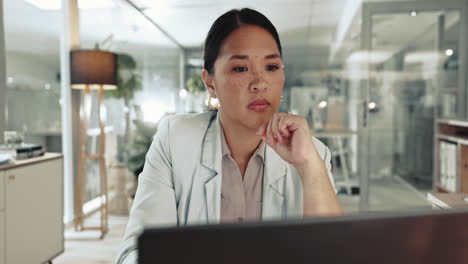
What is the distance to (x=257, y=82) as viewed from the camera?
1060 millimetres

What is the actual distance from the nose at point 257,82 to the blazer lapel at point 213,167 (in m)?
0.20

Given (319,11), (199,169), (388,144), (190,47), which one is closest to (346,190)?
(388,144)

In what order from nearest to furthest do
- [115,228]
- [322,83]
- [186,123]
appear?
[186,123] < [115,228] < [322,83]

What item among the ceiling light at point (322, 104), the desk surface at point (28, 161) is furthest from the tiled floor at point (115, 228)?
the ceiling light at point (322, 104)

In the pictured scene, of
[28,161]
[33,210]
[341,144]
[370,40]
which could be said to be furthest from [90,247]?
[370,40]

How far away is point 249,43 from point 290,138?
0.31 metres

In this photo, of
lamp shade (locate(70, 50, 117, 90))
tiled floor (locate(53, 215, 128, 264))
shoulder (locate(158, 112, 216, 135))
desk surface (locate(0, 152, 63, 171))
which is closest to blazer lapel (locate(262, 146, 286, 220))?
shoulder (locate(158, 112, 216, 135))

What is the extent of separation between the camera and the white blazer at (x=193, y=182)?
3.39 ft

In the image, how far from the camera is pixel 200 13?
5129mm

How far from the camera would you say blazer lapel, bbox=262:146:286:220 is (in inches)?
42.0

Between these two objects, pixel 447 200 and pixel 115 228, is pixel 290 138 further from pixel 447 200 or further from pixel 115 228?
pixel 115 228

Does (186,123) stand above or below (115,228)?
above

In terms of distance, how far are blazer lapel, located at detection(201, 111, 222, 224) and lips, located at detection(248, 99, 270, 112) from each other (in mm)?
151

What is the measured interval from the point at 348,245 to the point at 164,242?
0.55 ft
